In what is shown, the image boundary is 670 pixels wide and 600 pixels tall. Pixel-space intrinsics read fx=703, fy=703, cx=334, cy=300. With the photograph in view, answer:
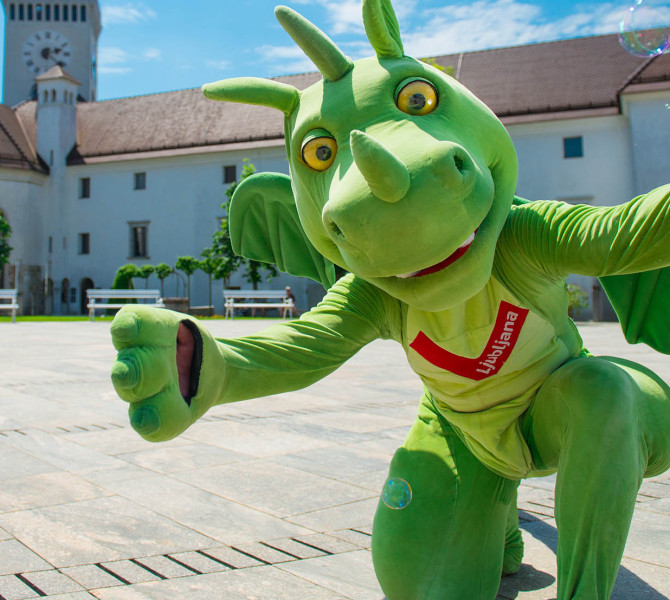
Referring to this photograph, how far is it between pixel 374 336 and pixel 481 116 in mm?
766

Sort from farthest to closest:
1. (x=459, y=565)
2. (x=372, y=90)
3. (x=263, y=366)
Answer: (x=459, y=565), (x=263, y=366), (x=372, y=90)

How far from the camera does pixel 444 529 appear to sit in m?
2.19

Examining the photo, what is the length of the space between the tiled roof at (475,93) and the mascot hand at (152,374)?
28619 mm

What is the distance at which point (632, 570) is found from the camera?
7.93 feet

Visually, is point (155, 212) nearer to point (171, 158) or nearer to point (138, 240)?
point (138, 240)

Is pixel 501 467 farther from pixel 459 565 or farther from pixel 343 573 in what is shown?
pixel 343 573

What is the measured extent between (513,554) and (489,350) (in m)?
0.90

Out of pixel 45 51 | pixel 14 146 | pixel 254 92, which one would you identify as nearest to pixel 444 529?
pixel 254 92

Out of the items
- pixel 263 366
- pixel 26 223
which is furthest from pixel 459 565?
pixel 26 223

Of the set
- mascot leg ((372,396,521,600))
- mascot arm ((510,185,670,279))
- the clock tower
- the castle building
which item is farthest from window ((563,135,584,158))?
the clock tower

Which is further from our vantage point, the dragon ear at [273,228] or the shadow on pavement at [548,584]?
the dragon ear at [273,228]

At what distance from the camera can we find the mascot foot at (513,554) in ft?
8.07

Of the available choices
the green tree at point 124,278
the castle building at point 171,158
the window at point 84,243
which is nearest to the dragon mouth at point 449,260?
the castle building at point 171,158

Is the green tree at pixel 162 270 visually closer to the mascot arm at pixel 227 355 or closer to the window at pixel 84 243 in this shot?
the window at pixel 84 243
